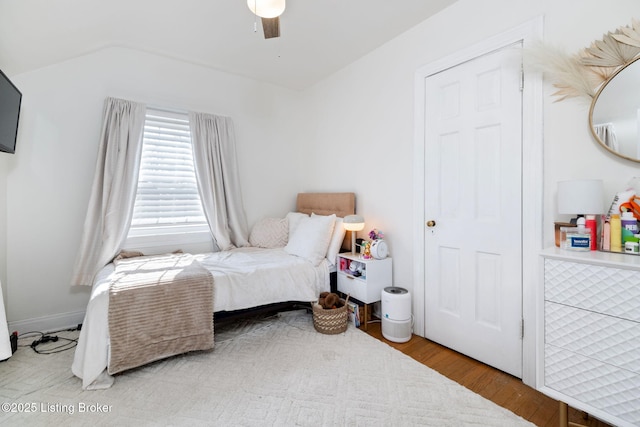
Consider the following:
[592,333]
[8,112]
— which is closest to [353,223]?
[592,333]

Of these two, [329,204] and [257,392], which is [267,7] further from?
[257,392]

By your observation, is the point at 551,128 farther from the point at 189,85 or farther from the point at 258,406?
the point at 189,85

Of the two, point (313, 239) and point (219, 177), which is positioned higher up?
point (219, 177)

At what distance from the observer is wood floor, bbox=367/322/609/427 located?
1535 millimetres

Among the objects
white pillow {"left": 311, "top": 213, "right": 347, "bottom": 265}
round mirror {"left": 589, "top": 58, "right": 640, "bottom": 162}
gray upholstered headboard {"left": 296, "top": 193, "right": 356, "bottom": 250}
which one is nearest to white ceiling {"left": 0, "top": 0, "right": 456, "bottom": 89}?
round mirror {"left": 589, "top": 58, "right": 640, "bottom": 162}

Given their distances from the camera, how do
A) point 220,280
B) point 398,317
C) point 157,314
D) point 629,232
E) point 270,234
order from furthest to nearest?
1. point 270,234
2. point 398,317
3. point 220,280
4. point 157,314
5. point 629,232

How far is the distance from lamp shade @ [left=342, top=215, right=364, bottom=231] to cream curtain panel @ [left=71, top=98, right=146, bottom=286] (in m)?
2.19

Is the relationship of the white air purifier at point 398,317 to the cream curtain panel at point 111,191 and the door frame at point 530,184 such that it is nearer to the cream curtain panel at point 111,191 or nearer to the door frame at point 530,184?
the door frame at point 530,184

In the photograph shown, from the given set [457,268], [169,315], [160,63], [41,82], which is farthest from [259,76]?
[457,268]

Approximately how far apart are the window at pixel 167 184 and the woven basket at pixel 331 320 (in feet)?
5.69

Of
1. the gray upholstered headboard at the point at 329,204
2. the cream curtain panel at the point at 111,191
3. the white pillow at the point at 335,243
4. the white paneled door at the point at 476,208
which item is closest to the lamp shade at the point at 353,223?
the white pillow at the point at 335,243

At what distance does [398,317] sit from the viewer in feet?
7.71

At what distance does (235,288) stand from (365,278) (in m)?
1.14

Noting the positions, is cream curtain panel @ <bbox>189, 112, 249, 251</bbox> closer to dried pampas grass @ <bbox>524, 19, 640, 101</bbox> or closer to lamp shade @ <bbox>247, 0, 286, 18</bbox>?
lamp shade @ <bbox>247, 0, 286, 18</bbox>
